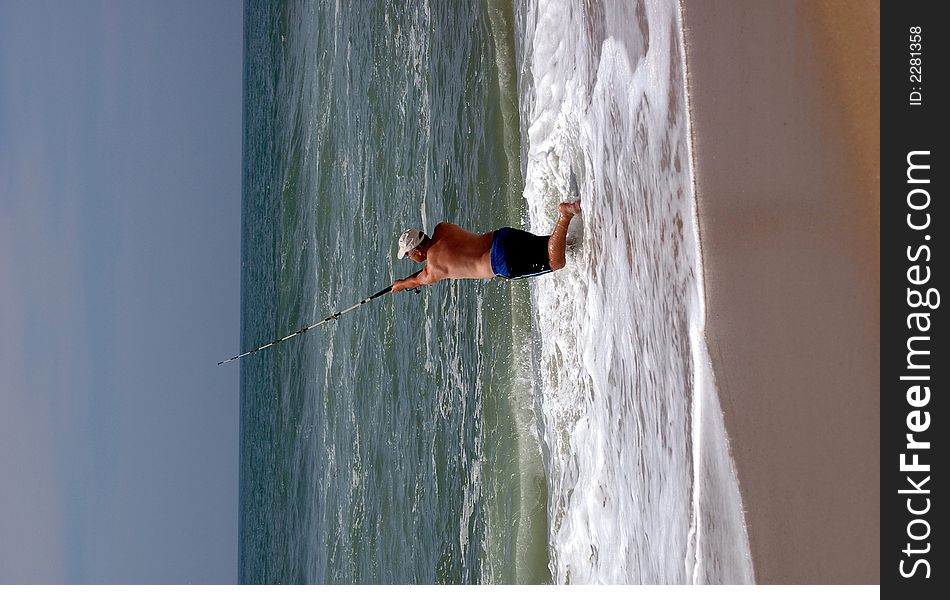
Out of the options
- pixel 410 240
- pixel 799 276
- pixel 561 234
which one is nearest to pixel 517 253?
pixel 561 234

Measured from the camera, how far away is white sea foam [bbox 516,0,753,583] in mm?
3588

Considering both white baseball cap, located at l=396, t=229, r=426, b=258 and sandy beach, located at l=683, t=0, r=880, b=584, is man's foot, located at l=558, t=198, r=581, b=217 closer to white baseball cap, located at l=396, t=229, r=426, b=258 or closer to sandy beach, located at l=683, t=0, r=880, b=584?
white baseball cap, located at l=396, t=229, r=426, b=258

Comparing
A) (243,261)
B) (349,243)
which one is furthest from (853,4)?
(243,261)

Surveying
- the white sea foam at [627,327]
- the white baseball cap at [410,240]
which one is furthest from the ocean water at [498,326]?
the white baseball cap at [410,240]

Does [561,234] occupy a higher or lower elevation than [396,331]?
higher

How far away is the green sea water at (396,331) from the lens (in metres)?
7.38

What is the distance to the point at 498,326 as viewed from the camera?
7.55m

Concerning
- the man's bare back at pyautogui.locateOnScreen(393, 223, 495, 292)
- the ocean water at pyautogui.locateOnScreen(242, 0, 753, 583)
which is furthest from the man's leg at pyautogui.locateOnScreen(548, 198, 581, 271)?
the man's bare back at pyautogui.locateOnScreen(393, 223, 495, 292)

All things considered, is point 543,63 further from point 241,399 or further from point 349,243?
point 241,399

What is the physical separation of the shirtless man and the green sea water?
1642 mm

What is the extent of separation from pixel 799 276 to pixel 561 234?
245 cm

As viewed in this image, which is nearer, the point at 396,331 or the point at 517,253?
the point at 517,253

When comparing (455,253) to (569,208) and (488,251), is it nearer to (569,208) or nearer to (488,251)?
(488,251)
